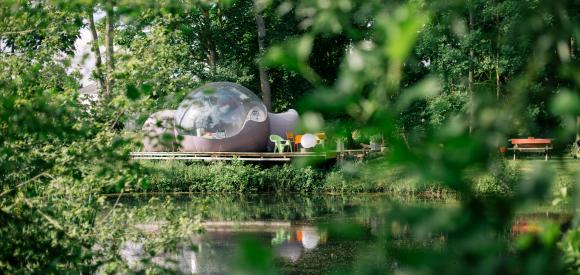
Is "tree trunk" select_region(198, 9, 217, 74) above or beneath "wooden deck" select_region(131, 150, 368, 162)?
above

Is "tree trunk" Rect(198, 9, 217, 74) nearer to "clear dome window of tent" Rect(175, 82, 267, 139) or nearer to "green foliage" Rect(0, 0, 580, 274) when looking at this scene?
"clear dome window of tent" Rect(175, 82, 267, 139)

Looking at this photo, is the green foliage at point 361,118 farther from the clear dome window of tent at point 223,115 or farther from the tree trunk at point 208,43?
the tree trunk at point 208,43

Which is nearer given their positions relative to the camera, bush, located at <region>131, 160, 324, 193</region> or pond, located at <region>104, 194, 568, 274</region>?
pond, located at <region>104, 194, 568, 274</region>

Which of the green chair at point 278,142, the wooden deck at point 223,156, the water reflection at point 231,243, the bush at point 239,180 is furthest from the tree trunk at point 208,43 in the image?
the water reflection at point 231,243

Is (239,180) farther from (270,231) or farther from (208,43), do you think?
(208,43)

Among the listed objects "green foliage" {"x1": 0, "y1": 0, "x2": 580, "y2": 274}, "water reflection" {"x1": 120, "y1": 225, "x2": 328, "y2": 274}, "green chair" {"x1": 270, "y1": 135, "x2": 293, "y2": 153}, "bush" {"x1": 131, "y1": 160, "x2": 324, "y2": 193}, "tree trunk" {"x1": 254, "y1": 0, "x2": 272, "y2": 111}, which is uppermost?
"tree trunk" {"x1": 254, "y1": 0, "x2": 272, "y2": 111}

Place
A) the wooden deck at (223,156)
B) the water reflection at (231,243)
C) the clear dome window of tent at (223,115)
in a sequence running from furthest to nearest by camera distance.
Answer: the clear dome window of tent at (223,115)
the wooden deck at (223,156)
the water reflection at (231,243)

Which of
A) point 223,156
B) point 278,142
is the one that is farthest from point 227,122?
point 278,142

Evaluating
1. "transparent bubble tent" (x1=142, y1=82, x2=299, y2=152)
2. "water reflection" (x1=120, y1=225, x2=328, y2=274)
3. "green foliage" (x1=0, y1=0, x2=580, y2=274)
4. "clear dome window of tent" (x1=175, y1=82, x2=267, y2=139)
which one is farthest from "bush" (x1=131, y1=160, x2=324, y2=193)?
"green foliage" (x1=0, y1=0, x2=580, y2=274)

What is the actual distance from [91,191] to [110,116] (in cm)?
61

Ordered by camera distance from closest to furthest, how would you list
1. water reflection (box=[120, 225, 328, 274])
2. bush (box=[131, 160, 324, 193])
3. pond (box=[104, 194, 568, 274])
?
pond (box=[104, 194, 568, 274])
water reflection (box=[120, 225, 328, 274])
bush (box=[131, 160, 324, 193])

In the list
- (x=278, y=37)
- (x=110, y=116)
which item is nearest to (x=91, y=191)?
(x=110, y=116)

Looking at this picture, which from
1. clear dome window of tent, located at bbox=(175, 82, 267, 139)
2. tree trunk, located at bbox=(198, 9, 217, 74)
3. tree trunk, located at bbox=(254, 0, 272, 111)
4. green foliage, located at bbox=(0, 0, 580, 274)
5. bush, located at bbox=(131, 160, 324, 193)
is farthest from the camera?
tree trunk, located at bbox=(198, 9, 217, 74)

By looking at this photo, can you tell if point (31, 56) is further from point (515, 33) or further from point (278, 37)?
point (278, 37)
